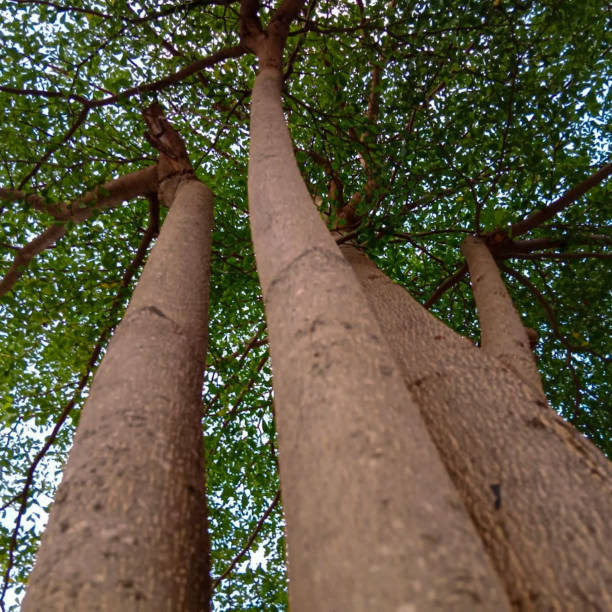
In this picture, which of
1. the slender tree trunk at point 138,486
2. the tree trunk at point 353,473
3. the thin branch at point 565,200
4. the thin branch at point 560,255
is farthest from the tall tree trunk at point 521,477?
the thin branch at point 560,255

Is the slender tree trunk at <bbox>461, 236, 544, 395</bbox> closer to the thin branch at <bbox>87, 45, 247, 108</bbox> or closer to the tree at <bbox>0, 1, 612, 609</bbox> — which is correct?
the tree at <bbox>0, 1, 612, 609</bbox>

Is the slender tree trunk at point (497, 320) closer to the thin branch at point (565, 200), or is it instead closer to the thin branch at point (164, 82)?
the thin branch at point (565, 200)

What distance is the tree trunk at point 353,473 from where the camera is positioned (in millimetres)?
884

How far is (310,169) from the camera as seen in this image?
6.59m

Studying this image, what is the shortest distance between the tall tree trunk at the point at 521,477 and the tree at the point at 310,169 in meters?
1.11

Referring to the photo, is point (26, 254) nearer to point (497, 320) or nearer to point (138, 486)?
point (138, 486)

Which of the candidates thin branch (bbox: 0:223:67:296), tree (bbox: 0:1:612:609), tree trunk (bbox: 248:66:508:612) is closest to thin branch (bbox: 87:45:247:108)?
tree (bbox: 0:1:612:609)

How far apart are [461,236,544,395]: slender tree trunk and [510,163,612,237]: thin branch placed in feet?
1.60

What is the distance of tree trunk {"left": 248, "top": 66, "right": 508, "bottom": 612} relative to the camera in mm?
884

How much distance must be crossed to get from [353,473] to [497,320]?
2.68 metres

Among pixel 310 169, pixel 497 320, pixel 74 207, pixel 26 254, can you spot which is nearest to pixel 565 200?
pixel 497 320

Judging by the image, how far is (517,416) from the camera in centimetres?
175

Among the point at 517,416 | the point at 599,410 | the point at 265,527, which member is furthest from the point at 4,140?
the point at 599,410

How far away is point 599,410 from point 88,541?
19.9ft
